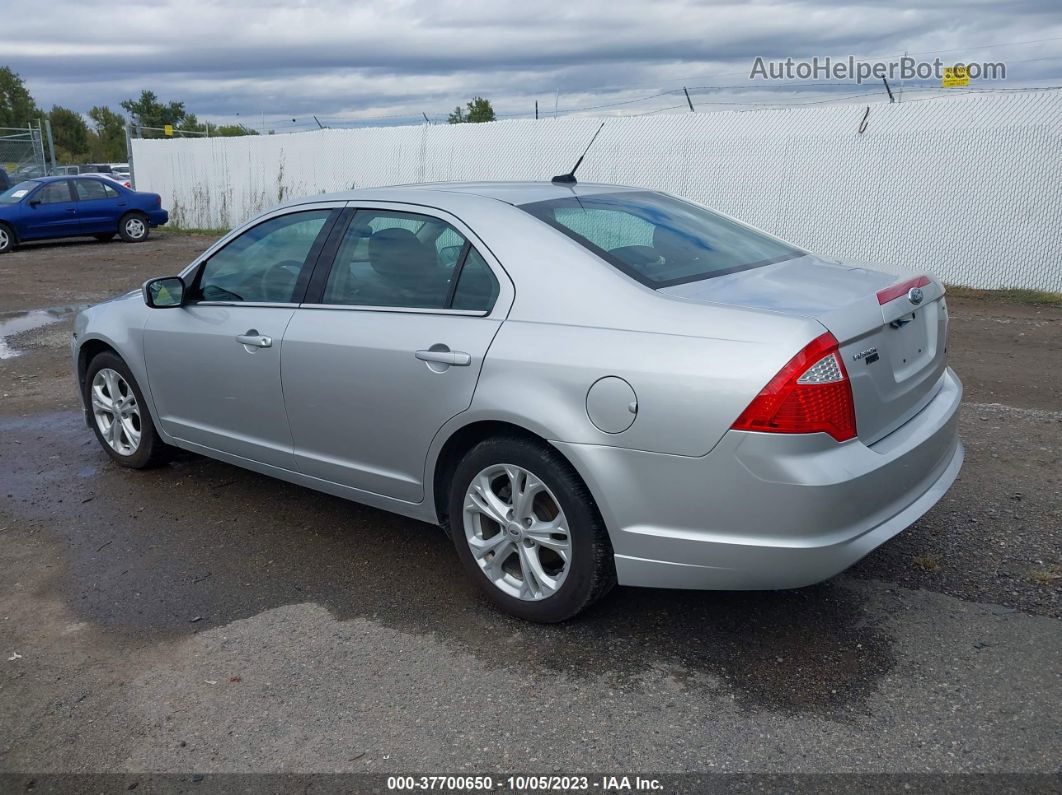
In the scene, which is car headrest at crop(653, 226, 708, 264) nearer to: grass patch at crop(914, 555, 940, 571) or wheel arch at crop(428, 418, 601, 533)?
wheel arch at crop(428, 418, 601, 533)

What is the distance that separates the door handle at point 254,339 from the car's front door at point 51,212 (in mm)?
17881

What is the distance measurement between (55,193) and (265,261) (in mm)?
17898

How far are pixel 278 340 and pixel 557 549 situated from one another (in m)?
1.68

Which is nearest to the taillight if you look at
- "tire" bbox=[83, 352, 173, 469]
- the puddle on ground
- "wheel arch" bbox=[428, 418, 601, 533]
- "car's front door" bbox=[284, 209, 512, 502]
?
"wheel arch" bbox=[428, 418, 601, 533]

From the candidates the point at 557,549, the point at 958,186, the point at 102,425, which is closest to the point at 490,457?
the point at 557,549

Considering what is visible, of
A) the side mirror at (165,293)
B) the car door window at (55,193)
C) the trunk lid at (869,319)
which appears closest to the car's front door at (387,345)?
the trunk lid at (869,319)

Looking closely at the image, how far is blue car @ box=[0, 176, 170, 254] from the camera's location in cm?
1973

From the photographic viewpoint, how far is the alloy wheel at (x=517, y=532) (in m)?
3.52

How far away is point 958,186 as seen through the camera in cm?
1173

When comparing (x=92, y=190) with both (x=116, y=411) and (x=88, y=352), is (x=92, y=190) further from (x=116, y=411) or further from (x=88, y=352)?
(x=116, y=411)

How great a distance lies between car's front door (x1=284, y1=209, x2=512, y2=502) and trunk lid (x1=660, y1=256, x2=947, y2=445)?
2.75 feet

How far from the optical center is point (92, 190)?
20.5 metres

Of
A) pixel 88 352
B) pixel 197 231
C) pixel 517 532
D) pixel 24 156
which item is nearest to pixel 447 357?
pixel 517 532

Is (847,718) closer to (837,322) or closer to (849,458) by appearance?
(849,458)
